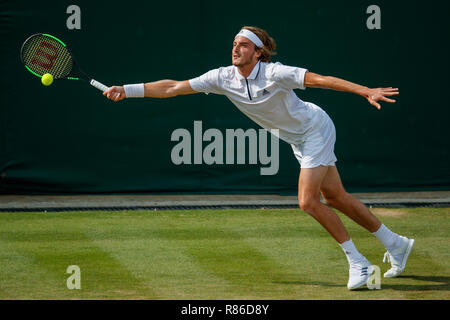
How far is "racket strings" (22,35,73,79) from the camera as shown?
616 centimetres

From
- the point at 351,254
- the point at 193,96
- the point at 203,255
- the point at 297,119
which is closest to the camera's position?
the point at 351,254

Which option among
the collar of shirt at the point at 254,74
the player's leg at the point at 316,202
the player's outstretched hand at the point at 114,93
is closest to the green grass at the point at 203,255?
the player's leg at the point at 316,202

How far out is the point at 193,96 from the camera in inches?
350

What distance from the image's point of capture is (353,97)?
8.98 m

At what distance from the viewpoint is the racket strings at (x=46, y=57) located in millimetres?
6164

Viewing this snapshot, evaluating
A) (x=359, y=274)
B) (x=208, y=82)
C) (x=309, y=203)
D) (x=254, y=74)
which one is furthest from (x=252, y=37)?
(x=359, y=274)

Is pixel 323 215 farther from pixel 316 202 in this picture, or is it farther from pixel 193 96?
pixel 193 96

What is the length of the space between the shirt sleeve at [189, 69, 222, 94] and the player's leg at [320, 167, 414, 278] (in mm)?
929

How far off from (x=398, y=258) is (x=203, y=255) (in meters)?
1.43

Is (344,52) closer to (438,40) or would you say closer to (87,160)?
(438,40)

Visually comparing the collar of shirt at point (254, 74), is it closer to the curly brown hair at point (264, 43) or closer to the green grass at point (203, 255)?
the curly brown hair at point (264, 43)

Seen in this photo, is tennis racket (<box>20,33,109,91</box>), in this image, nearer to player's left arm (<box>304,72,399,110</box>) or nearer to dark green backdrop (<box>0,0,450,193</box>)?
player's left arm (<box>304,72,399,110</box>)

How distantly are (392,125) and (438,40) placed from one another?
3.35ft

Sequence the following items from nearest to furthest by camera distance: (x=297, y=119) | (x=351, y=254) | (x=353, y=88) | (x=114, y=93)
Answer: (x=353, y=88) → (x=351, y=254) → (x=297, y=119) → (x=114, y=93)
